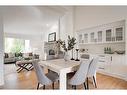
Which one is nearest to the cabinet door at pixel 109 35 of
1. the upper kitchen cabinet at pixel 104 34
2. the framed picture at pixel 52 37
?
the upper kitchen cabinet at pixel 104 34

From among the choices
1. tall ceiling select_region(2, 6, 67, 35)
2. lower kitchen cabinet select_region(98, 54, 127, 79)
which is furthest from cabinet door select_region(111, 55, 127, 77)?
tall ceiling select_region(2, 6, 67, 35)

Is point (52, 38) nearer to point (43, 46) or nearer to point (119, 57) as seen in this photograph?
point (43, 46)

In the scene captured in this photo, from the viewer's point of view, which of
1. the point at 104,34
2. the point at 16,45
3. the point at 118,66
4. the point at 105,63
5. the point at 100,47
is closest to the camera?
the point at 118,66

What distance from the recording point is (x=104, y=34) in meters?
4.55

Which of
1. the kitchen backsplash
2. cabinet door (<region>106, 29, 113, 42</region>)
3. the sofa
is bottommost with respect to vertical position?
the sofa

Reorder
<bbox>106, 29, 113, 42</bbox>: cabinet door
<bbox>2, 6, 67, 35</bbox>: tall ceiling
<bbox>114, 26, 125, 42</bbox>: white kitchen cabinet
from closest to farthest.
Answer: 1. <bbox>114, 26, 125, 42</bbox>: white kitchen cabinet
2. <bbox>106, 29, 113, 42</bbox>: cabinet door
3. <bbox>2, 6, 67, 35</bbox>: tall ceiling

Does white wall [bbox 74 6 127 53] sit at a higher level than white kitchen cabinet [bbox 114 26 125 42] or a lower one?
higher

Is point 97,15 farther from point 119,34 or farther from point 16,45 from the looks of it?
point 16,45

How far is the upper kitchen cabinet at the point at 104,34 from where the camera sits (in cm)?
404

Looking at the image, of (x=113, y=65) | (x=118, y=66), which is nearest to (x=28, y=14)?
(x=113, y=65)

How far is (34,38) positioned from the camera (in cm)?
982

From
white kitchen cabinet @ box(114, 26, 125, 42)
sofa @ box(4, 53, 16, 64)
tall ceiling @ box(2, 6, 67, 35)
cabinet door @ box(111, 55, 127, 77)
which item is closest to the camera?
cabinet door @ box(111, 55, 127, 77)

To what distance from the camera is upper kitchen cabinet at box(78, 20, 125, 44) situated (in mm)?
4037

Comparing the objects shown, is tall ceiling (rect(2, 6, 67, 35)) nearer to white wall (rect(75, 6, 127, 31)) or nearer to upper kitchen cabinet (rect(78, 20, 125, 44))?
white wall (rect(75, 6, 127, 31))
